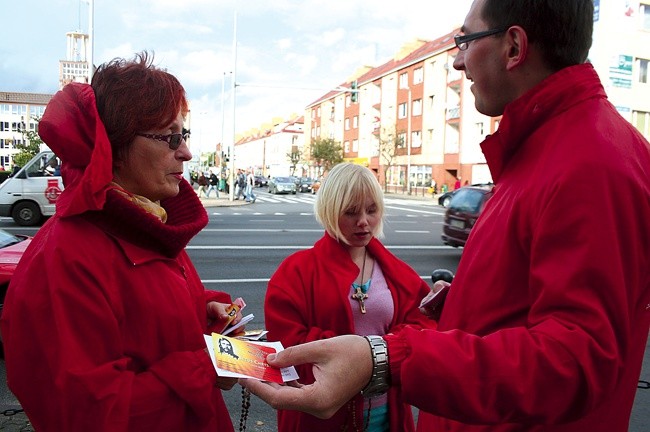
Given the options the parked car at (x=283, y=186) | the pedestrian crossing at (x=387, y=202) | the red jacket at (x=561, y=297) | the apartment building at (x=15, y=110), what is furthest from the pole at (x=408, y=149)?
the apartment building at (x=15, y=110)

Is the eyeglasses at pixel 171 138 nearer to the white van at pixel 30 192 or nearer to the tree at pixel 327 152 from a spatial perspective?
the white van at pixel 30 192

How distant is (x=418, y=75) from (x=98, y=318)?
5523 centimetres

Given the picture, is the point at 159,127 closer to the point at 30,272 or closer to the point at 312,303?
the point at 30,272

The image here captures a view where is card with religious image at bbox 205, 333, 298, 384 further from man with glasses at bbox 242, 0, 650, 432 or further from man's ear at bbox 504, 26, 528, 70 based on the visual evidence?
man's ear at bbox 504, 26, 528, 70

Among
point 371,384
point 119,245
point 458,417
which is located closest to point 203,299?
point 119,245

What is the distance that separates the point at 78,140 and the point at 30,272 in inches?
16.4

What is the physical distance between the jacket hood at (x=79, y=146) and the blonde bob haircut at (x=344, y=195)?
4.69 feet

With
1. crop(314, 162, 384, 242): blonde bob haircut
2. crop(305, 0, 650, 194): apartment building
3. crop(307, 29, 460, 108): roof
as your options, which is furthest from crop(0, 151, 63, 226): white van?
crop(307, 29, 460, 108): roof

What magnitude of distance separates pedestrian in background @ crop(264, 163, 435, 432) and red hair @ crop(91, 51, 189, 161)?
1090 mm

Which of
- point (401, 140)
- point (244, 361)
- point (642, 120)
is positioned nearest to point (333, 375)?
point (244, 361)

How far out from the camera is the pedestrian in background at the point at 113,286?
5.12 feet

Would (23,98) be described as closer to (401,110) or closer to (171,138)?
(401,110)

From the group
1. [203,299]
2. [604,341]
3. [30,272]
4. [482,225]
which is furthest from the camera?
[203,299]

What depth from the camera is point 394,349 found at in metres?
1.24
